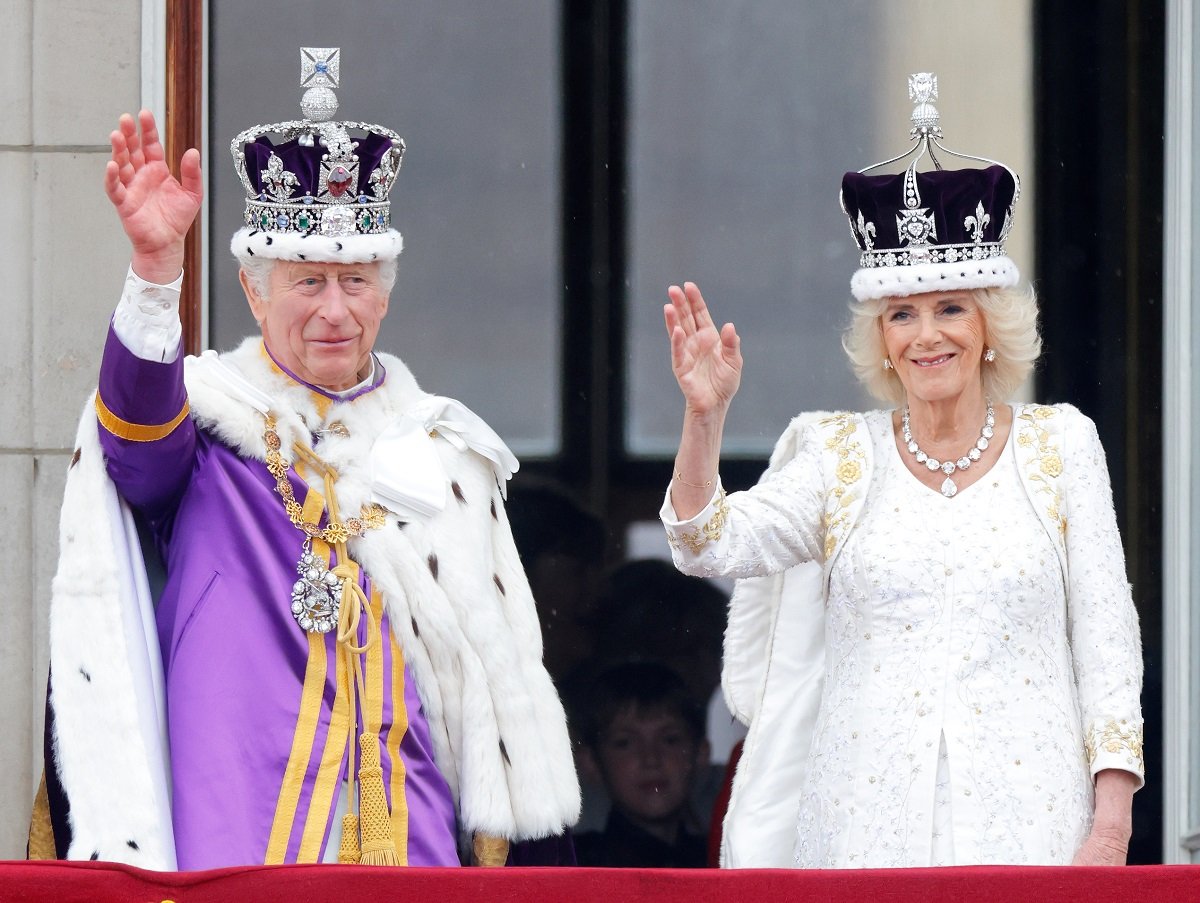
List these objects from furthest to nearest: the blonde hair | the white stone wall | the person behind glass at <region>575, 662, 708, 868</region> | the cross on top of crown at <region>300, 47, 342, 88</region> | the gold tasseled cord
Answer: the person behind glass at <region>575, 662, 708, 868</region> < the white stone wall < the cross on top of crown at <region>300, 47, 342, 88</region> < the blonde hair < the gold tasseled cord

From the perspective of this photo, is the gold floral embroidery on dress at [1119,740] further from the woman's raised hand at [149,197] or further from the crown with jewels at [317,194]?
the woman's raised hand at [149,197]

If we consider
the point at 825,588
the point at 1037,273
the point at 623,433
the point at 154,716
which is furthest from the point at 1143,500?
the point at 154,716

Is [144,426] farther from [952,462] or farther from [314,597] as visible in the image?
[952,462]

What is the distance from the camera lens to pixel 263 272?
10.6ft

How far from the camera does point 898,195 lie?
3.24 m

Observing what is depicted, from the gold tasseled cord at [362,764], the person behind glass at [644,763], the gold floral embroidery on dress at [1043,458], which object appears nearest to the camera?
the gold tasseled cord at [362,764]

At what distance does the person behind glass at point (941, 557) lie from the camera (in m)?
3.00

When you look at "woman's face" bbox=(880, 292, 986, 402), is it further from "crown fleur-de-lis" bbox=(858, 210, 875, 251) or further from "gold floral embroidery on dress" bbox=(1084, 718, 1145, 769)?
"gold floral embroidery on dress" bbox=(1084, 718, 1145, 769)

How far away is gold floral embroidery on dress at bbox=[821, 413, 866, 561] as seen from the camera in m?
3.18

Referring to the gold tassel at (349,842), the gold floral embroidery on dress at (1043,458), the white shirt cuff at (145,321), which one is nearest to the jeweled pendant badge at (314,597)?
the gold tassel at (349,842)

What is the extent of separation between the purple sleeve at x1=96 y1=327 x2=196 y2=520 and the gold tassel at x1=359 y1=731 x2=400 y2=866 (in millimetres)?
536

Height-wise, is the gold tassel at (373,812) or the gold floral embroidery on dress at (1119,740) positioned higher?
the gold floral embroidery on dress at (1119,740)

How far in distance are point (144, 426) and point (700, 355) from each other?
0.88 metres

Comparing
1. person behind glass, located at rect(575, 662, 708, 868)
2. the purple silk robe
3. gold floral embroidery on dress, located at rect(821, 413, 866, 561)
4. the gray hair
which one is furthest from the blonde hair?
person behind glass, located at rect(575, 662, 708, 868)
